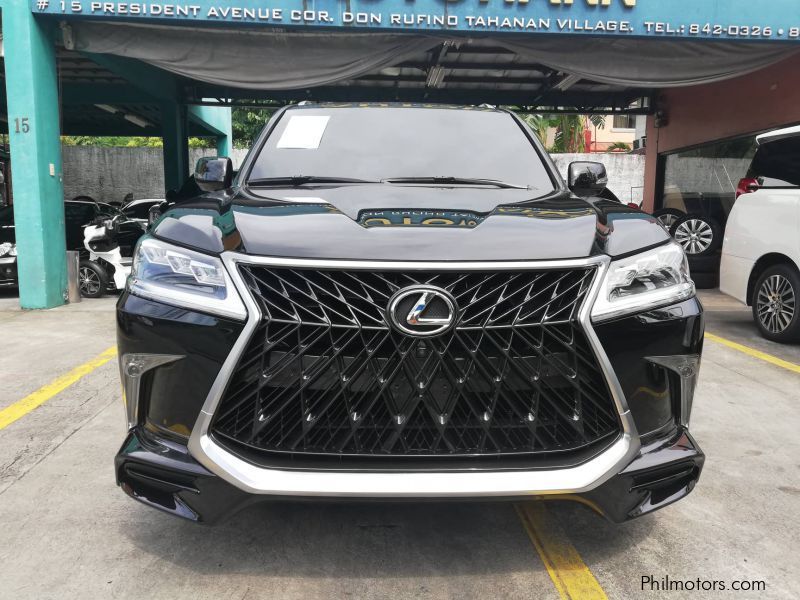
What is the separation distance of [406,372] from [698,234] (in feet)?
28.7

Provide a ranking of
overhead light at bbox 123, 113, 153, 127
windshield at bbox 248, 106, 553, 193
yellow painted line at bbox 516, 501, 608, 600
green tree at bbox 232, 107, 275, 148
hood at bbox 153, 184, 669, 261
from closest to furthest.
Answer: hood at bbox 153, 184, 669, 261 < yellow painted line at bbox 516, 501, 608, 600 < windshield at bbox 248, 106, 553, 193 < overhead light at bbox 123, 113, 153, 127 < green tree at bbox 232, 107, 275, 148

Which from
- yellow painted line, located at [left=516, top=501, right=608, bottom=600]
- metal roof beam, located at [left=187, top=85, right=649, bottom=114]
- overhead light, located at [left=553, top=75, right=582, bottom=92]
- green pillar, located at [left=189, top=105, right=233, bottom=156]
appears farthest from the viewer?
green pillar, located at [left=189, top=105, right=233, bottom=156]

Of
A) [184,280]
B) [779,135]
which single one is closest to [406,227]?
[184,280]

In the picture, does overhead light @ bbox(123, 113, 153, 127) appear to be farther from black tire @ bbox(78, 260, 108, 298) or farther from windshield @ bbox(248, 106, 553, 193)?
windshield @ bbox(248, 106, 553, 193)

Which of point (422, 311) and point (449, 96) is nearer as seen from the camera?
point (422, 311)

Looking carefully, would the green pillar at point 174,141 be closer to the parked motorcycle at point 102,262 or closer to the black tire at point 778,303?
the parked motorcycle at point 102,262

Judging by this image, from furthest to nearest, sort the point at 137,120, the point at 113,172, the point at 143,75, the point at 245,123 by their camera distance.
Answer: the point at 245,123 → the point at 113,172 → the point at 137,120 → the point at 143,75

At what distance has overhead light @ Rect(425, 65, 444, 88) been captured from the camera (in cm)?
1205

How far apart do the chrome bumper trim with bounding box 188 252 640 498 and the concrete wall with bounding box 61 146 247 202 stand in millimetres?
21835

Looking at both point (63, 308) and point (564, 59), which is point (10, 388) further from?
point (564, 59)

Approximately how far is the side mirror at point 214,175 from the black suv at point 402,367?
1.19 meters

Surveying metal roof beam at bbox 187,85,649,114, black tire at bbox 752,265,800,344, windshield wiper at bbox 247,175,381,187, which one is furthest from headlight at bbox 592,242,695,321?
metal roof beam at bbox 187,85,649,114

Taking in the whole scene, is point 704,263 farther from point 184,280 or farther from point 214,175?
point 184,280

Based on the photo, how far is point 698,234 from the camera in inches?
Result: 372
